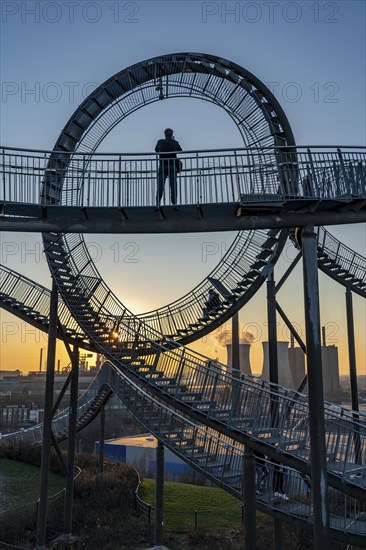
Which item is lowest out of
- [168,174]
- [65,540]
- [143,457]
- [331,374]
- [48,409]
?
[143,457]

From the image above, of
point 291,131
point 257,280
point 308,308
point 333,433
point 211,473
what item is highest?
point 291,131

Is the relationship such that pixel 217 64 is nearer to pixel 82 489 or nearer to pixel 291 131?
pixel 291 131

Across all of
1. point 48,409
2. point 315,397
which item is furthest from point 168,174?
point 48,409

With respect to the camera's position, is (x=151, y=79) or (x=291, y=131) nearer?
(x=291, y=131)

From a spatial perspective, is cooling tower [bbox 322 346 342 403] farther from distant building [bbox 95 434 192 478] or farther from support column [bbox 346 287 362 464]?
support column [bbox 346 287 362 464]

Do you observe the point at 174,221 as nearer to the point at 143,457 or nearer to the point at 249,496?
the point at 249,496

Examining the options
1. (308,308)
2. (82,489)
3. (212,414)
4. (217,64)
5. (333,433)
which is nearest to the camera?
(308,308)

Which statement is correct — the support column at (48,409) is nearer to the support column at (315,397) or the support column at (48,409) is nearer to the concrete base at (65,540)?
the concrete base at (65,540)

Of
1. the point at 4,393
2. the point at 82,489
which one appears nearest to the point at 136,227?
the point at 82,489
